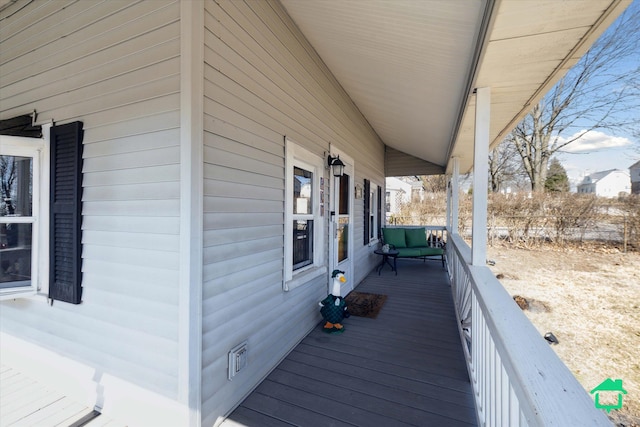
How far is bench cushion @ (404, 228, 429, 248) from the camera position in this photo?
24.2 ft

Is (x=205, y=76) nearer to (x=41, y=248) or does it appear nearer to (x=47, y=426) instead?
(x=41, y=248)

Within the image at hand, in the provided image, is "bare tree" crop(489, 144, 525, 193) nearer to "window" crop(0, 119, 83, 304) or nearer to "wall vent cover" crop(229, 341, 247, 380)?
"wall vent cover" crop(229, 341, 247, 380)

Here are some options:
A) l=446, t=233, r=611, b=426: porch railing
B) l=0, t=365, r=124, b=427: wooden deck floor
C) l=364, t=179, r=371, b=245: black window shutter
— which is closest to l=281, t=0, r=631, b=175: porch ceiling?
l=446, t=233, r=611, b=426: porch railing

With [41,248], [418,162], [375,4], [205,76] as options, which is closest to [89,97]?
[205,76]

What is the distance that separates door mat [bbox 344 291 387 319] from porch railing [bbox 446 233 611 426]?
71.5 inches

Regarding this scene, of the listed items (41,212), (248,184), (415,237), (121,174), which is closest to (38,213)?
(41,212)

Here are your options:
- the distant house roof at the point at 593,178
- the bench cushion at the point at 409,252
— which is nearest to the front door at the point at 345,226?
the bench cushion at the point at 409,252

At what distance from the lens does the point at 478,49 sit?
6.06ft

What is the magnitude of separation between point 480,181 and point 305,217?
1.80m

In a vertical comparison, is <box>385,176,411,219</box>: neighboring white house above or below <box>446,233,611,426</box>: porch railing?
above

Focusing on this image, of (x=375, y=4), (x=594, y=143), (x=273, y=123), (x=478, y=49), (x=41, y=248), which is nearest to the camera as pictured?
(x=478, y=49)

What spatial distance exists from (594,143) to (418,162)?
8517mm

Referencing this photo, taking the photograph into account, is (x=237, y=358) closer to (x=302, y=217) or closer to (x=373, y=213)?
(x=302, y=217)

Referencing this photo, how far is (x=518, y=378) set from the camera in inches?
37.9
